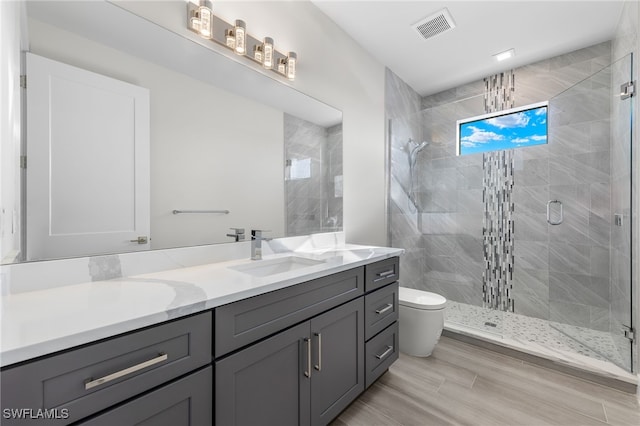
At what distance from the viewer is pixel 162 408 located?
2.37 ft

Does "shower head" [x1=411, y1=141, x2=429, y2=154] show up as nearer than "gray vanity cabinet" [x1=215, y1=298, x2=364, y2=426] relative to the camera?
No

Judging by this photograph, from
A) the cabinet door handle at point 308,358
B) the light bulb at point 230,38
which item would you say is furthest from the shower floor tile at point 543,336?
the light bulb at point 230,38

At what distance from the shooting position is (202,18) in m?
1.33

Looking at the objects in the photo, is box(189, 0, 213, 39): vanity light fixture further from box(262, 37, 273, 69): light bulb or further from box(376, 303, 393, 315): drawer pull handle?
box(376, 303, 393, 315): drawer pull handle

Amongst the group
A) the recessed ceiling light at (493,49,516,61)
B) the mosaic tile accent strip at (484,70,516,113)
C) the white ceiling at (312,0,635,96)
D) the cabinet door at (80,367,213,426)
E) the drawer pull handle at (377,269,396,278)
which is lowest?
the cabinet door at (80,367,213,426)

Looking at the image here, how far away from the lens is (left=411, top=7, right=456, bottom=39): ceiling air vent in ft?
6.84

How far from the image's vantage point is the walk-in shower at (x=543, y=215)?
2.03 m

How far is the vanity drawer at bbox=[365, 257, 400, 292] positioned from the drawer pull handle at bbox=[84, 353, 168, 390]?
3.51ft

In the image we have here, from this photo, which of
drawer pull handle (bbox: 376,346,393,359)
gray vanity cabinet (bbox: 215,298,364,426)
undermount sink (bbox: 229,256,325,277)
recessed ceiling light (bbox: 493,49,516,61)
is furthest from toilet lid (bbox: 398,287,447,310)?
recessed ceiling light (bbox: 493,49,516,61)

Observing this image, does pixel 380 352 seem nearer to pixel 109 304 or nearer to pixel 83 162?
pixel 109 304

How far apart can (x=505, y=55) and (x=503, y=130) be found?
762 millimetres

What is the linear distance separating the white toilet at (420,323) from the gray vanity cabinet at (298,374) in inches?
28.0

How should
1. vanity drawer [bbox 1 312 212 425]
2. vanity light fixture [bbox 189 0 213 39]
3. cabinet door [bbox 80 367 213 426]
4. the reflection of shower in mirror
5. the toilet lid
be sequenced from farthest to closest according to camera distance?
1. the reflection of shower in mirror
2. the toilet lid
3. vanity light fixture [bbox 189 0 213 39]
4. cabinet door [bbox 80 367 213 426]
5. vanity drawer [bbox 1 312 212 425]

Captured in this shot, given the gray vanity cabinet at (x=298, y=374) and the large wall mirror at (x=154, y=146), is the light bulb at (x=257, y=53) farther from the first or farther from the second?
the gray vanity cabinet at (x=298, y=374)
